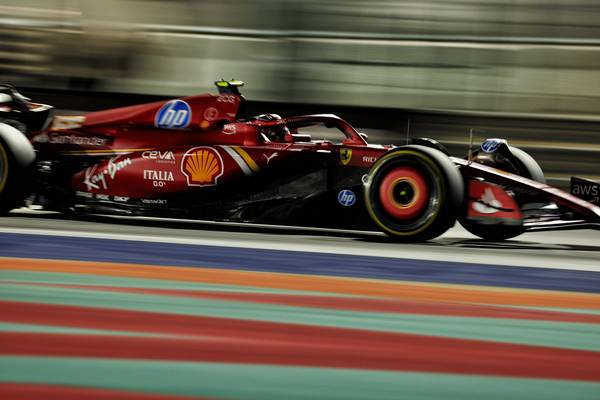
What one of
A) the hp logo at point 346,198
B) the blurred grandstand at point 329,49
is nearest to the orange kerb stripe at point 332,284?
the hp logo at point 346,198

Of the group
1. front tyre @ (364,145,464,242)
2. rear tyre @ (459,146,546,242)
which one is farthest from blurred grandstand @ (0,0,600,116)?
front tyre @ (364,145,464,242)

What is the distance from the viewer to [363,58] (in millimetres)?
11047

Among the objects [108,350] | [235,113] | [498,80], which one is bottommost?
[108,350]

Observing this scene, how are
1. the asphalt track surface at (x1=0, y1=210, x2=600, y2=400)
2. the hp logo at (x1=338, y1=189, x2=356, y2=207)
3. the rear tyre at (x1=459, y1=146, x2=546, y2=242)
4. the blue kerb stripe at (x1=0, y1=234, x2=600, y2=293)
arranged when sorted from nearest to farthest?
the asphalt track surface at (x1=0, y1=210, x2=600, y2=400), the blue kerb stripe at (x1=0, y1=234, x2=600, y2=293), the hp logo at (x1=338, y1=189, x2=356, y2=207), the rear tyre at (x1=459, y1=146, x2=546, y2=242)

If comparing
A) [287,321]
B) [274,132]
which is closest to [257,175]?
[274,132]

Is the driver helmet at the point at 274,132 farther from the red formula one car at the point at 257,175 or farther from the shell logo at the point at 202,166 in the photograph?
the shell logo at the point at 202,166

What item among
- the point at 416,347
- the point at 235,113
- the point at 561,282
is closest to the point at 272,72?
the point at 235,113

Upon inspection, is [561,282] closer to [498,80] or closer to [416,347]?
[416,347]

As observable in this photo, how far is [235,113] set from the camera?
23.6 ft

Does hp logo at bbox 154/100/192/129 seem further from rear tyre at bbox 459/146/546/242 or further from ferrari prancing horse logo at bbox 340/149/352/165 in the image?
rear tyre at bbox 459/146/546/242

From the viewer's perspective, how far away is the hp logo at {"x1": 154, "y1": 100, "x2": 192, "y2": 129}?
Answer: 720 centimetres

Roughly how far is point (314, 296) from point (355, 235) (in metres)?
3.12

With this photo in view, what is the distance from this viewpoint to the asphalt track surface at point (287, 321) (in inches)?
104

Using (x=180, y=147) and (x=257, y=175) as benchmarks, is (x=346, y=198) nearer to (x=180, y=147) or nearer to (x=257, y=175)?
(x=257, y=175)
